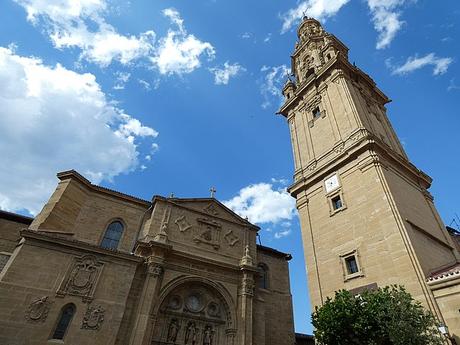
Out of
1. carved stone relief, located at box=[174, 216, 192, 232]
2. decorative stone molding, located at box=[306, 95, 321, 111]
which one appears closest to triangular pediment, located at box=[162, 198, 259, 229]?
carved stone relief, located at box=[174, 216, 192, 232]

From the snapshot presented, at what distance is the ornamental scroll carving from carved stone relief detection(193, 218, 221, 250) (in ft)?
21.7

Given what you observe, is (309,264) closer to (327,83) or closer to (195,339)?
(195,339)

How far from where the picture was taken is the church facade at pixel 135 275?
13.1m

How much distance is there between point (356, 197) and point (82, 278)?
16186mm

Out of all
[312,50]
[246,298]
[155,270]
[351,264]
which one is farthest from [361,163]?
[312,50]

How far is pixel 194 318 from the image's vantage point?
55.4 ft

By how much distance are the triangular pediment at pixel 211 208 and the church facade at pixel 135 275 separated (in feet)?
0.26

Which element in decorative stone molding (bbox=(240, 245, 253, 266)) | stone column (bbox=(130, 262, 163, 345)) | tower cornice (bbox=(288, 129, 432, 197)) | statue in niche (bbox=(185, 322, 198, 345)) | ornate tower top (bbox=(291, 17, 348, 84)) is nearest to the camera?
stone column (bbox=(130, 262, 163, 345))

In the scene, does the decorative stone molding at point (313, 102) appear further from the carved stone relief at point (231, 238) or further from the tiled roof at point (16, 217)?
the tiled roof at point (16, 217)

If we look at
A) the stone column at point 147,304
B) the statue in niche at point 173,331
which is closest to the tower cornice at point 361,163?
the stone column at point 147,304

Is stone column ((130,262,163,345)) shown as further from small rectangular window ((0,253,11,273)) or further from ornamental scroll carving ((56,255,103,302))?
small rectangular window ((0,253,11,273))

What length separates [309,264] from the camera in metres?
19.5

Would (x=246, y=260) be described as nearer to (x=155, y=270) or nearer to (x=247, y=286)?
(x=247, y=286)

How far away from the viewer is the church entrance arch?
1586 cm
